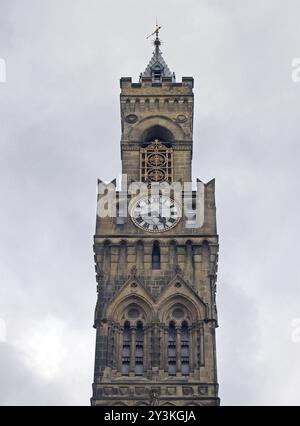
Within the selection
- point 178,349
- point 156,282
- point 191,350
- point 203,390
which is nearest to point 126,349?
point 178,349

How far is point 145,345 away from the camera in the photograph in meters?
59.6

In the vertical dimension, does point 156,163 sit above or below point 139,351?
above

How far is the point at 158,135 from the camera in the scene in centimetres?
6950

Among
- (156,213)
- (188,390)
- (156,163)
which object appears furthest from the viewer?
(156,163)

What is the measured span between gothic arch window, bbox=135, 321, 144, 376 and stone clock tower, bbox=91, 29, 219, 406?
2.4 inches

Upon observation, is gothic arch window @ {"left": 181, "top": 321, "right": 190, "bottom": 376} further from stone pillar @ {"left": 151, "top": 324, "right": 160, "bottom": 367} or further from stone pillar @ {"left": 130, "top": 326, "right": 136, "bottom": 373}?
stone pillar @ {"left": 130, "top": 326, "right": 136, "bottom": 373}

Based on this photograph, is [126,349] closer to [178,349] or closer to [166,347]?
[166,347]

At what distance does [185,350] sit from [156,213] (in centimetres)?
975

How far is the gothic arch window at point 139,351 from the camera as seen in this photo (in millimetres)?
58938

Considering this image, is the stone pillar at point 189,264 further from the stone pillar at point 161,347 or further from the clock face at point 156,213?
the stone pillar at point 161,347

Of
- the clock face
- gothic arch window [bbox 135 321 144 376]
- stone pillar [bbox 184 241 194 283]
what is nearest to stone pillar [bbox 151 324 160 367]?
gothic arch window [bbox 135 321 144 376]

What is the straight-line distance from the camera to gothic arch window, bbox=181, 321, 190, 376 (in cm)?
5894
